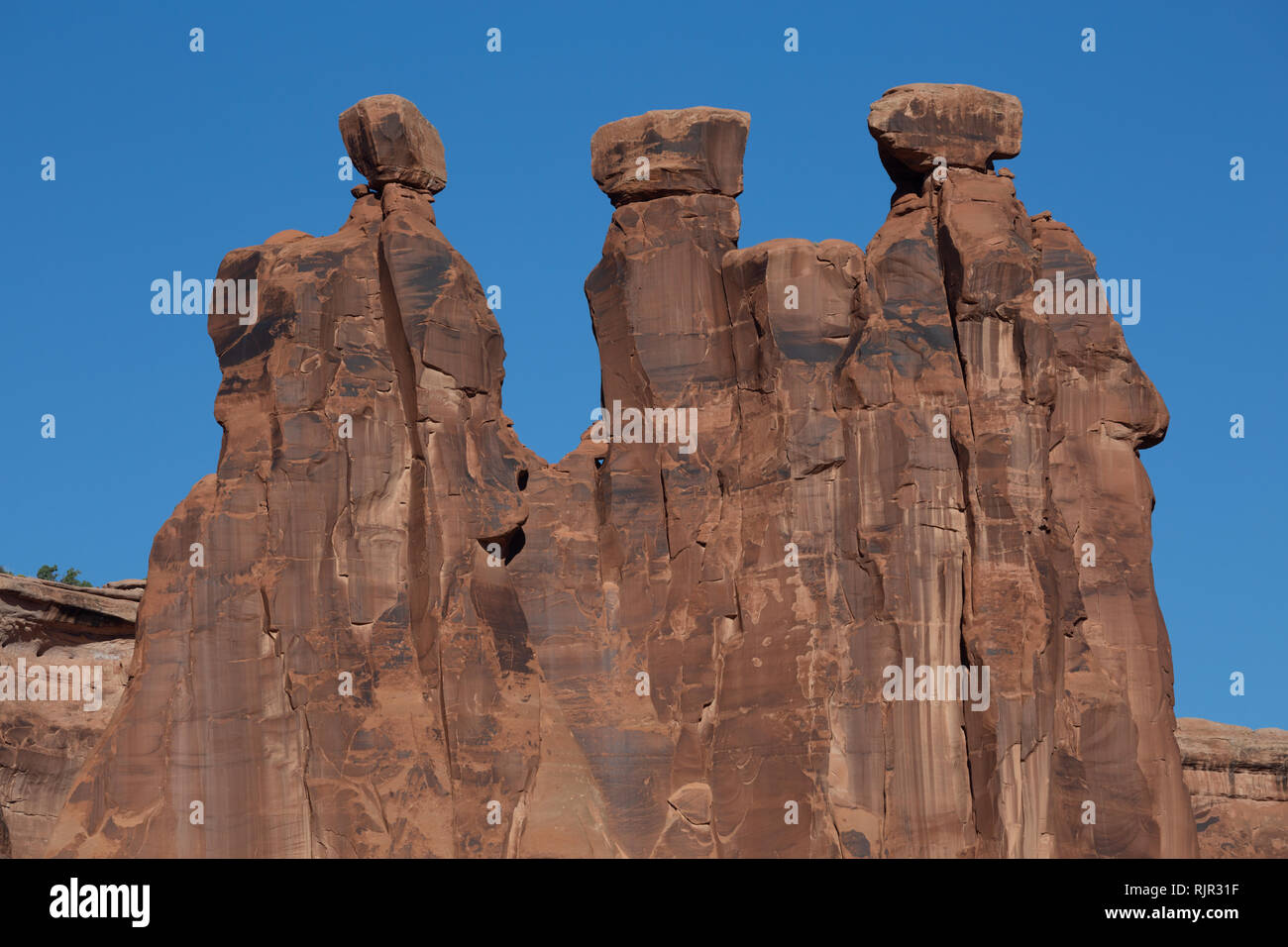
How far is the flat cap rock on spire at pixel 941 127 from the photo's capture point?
69.6 m

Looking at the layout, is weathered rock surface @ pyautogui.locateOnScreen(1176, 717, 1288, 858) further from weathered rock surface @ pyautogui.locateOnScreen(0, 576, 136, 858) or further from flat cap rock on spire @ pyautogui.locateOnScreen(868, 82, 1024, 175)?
weathered rock surface @ pyautogui.locateOnScreen(0, 576, 136, 858)

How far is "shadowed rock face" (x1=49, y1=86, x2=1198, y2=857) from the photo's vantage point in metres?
63.6

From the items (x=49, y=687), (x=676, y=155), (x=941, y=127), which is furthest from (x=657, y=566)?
(x=49, y=687)

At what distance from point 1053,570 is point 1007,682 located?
354 centimetres

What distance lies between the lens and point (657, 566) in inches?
2655

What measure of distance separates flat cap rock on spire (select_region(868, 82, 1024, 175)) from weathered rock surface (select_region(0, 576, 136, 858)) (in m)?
23.6

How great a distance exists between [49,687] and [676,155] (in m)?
21.0

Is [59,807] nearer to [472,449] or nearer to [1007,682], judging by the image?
[472,449]

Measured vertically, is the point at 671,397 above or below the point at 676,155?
below

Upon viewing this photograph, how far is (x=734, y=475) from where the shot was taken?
67.1 m
